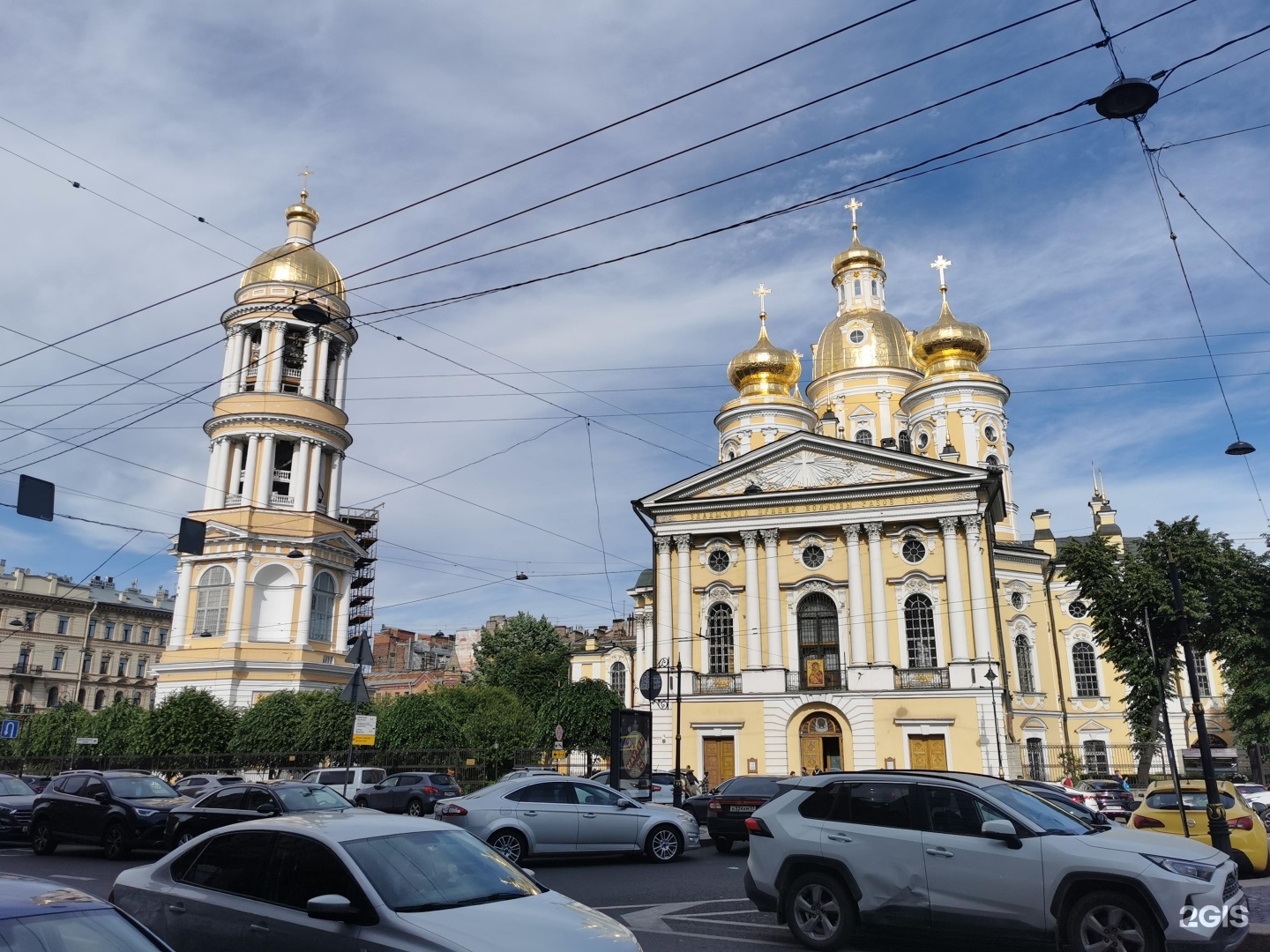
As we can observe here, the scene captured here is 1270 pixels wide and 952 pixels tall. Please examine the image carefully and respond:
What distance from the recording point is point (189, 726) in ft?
132

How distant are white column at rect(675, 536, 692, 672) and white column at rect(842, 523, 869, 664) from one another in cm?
668

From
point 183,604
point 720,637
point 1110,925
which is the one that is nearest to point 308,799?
point 1110,925

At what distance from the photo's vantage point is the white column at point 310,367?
48.6 metres

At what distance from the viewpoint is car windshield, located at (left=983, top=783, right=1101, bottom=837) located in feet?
27.1

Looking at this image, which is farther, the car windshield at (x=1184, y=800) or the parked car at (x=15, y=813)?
the parked car at (x=15, y=813)

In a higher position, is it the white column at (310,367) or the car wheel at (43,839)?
the white column at (310,367)

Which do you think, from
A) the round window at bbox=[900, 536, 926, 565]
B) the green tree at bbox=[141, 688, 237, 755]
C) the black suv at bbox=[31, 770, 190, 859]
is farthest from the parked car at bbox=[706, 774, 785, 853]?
the green tree at bbox=[141, 688, 237, 755]

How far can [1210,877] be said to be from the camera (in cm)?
724

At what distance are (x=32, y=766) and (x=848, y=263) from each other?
55065 mm

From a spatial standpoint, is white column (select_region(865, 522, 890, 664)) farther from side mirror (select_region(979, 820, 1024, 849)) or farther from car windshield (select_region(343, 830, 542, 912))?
car windshield (select_region(343, 830, 542, 912))

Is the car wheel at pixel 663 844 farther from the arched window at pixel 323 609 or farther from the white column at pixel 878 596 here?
the arched window at pixel 323 609

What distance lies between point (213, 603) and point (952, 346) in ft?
138

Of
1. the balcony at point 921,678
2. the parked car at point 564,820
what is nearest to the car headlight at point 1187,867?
the parked car at point 564,820

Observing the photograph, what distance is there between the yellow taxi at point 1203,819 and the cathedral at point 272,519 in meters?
38.8
